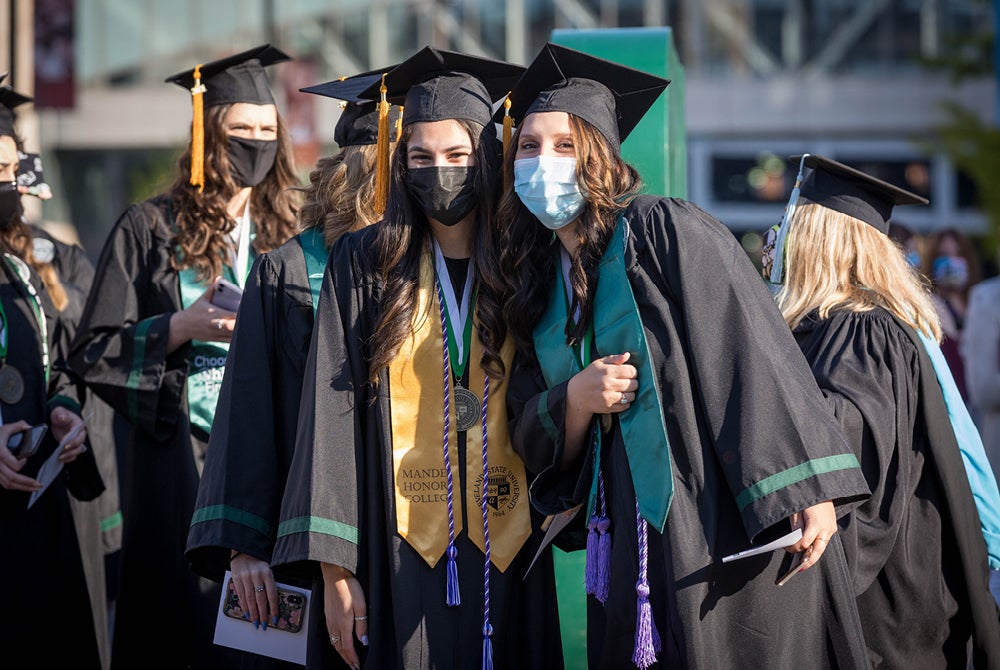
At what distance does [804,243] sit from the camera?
3.66 metres

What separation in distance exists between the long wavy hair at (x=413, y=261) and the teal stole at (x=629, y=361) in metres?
0.13

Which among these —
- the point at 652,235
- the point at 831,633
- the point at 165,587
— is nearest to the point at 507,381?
the point at 652,235

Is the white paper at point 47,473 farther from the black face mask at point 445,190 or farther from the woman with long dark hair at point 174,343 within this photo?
the black face mask at point 445,190

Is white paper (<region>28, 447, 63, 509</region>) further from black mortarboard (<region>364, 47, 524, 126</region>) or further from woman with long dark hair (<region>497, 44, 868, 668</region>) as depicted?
woman with long dark hair (<region>497, 44, 868, 668</region>)

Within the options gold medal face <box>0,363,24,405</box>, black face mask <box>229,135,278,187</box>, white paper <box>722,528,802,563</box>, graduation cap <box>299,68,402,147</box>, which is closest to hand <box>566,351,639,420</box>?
white paper <box>722,528,802,563</box>

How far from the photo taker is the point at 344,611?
9.43 ft

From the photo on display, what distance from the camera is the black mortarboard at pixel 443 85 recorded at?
3.08 metres

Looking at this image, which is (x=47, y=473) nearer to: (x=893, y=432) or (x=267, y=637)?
(x=267, y=637)

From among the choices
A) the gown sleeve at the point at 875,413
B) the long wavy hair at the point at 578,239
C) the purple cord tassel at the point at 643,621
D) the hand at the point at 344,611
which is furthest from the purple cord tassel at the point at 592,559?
the gown sleeve at the point at 875,413

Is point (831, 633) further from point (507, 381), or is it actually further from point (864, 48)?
point (864, 48)

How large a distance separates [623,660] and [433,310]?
3.33 ft

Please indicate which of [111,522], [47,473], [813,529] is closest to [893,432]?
[813,529]

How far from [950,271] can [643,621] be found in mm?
4854

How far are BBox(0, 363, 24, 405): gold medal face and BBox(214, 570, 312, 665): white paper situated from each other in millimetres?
1445
